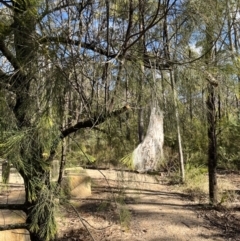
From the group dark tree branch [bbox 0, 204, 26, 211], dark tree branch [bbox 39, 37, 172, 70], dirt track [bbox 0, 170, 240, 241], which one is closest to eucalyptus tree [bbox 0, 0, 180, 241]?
dark tree branch [bbox 39, 37, 172, 70]

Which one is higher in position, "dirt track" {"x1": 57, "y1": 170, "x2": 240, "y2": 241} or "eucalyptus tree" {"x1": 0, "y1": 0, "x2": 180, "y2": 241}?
"eucalyptus tree" {"x1": 0, "y1": 0, "x2": 180, "y2": 241}

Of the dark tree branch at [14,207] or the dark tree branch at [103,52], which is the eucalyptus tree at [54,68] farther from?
the dark tree branch at [14,207]

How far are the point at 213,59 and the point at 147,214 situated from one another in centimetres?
375

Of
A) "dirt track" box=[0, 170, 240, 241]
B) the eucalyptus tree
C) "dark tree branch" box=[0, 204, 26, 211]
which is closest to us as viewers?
the eucalyptus tree

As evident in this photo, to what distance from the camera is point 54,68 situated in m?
1.96

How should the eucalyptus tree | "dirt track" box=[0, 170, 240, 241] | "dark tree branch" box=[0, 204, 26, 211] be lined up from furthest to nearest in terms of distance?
1. "dirt track" box=[0, 170, 240, 241]
2. "dark tree branch" box=[0, 204, 26, 211]
3. the eucalyptus tree

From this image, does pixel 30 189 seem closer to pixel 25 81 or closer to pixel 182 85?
pixel 25 81

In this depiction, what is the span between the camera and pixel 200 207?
6.02 m

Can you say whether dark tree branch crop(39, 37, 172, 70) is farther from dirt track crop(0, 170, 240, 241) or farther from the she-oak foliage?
dirt track crop(0, 170, 240, 241)

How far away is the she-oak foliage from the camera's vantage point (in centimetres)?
195

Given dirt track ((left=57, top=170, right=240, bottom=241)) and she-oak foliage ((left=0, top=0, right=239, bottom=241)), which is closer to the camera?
she-oak foliage ((left=0, top=0, right=239, bottom=241))

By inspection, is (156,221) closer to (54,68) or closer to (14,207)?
(14,207)

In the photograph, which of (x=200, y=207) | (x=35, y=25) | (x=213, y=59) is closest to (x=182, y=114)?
(x=213, y=59)

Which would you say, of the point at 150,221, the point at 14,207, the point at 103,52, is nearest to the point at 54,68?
→ the point at 103,52
